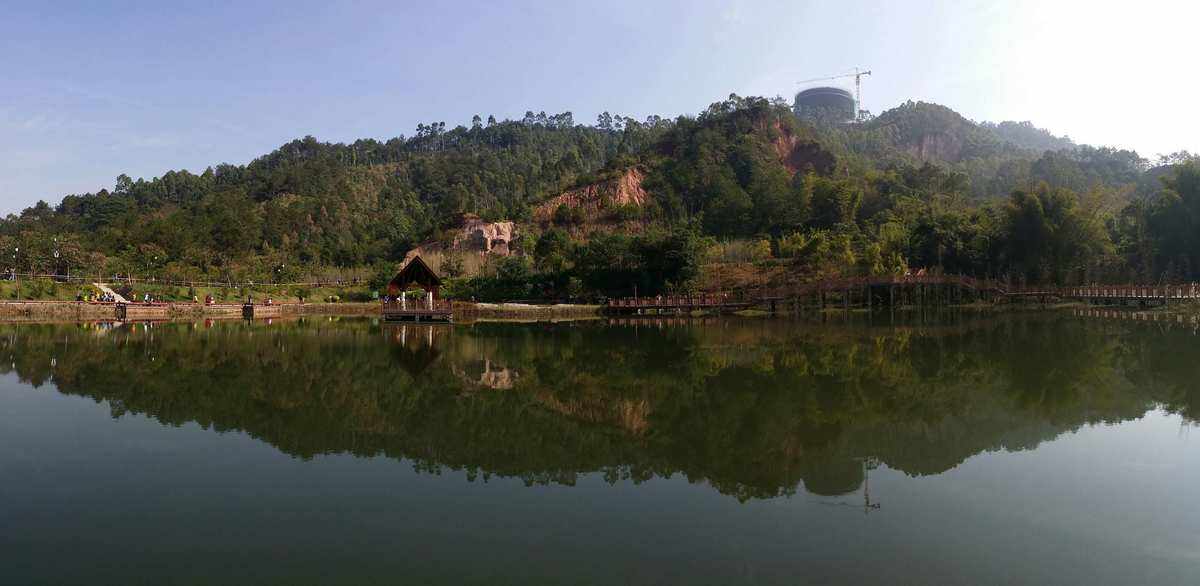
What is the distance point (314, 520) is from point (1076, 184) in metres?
87.6

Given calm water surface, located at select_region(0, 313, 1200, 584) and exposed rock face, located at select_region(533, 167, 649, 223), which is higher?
exposed rock face, located at select_region(533, 167, 649, 223)

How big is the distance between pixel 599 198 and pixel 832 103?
254ft

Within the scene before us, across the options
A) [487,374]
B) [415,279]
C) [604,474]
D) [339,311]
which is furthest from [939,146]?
[604,474]

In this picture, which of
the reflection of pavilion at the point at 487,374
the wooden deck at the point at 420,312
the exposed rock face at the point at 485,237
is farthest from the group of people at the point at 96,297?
the reflection of pavilion at the point at 487,374

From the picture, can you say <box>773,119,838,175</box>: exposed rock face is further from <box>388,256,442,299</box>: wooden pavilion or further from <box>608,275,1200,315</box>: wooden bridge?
<box>388,256,442,299</box>: wooden pavilion

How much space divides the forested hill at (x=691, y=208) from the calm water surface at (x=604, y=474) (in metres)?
30.3

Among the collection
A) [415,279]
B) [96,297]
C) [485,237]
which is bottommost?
[96,297]

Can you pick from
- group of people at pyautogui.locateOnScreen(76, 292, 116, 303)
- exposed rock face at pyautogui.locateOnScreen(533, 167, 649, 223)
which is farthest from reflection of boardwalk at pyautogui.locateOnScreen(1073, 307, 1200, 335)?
group of people at pyautogui.locateOnScreen(76, 292, 116, 303)

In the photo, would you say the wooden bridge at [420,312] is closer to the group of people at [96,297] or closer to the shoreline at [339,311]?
the shoreline at [339,311]

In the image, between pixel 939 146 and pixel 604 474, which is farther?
pixel 939 146

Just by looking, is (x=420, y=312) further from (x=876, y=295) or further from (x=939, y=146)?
(x=939, y=146)

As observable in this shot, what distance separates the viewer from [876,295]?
41.0m

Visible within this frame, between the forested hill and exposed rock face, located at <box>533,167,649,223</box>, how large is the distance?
1324 mm

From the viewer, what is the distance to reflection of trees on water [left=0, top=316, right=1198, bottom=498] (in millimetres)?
7484
